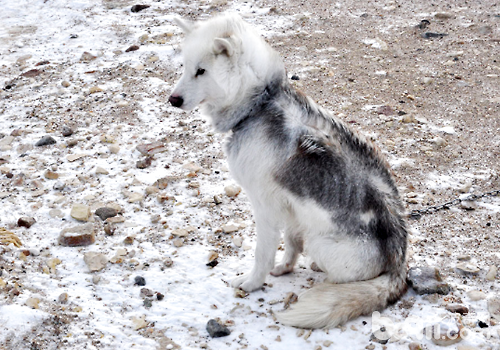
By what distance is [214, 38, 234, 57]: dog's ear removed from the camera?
3.83 m

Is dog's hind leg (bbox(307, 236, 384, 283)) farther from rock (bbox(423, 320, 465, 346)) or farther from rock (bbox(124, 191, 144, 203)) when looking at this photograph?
rock (bbox(124, 191, 144, 203))

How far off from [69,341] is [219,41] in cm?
251

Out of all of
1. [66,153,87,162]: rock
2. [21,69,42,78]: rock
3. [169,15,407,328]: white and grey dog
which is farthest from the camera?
[21,69,42,78]: rock

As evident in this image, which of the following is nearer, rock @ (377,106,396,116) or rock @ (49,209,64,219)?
rock @ (49,209,64,219)

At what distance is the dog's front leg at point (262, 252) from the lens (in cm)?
419

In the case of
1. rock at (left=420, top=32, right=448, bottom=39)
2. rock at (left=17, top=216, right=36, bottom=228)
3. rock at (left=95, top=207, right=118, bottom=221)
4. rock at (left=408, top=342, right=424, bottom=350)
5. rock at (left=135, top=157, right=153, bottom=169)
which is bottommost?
rock at (left=408, top=342, right=424, bottom=350)

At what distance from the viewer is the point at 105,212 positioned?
17.7 feet

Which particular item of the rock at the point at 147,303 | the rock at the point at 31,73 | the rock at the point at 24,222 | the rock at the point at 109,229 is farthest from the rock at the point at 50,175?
the rock at the point at 31,73

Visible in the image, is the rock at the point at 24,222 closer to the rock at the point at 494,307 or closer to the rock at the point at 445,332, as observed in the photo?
the rock at the point at 445,332

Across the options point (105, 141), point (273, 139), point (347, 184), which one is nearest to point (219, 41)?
point (273, 139)

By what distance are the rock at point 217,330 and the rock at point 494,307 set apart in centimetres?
203

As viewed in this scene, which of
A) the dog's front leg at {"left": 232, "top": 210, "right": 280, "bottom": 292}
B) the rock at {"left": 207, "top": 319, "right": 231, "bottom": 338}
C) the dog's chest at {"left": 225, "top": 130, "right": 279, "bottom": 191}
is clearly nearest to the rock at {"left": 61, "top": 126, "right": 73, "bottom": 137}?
the dog's chest at {"left": 225, "top": 130, "right": 279, "bottom": 191}

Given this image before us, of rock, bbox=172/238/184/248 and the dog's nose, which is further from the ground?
the dog's nose

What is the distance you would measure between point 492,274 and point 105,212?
3.77 metres
